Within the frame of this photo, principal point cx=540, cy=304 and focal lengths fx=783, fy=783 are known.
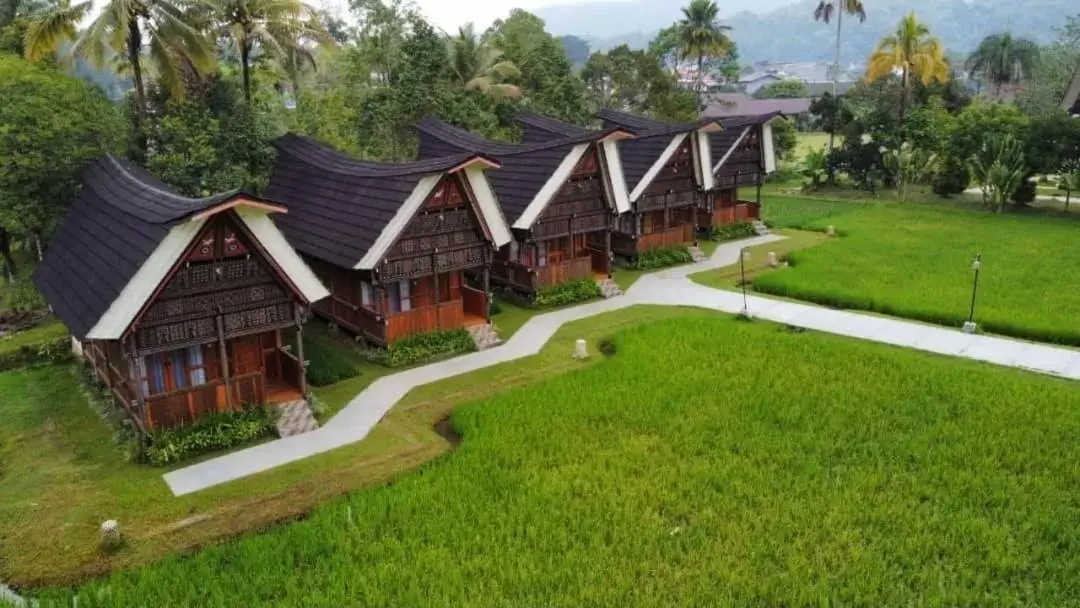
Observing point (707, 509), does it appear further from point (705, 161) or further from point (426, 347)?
point (705, 161)

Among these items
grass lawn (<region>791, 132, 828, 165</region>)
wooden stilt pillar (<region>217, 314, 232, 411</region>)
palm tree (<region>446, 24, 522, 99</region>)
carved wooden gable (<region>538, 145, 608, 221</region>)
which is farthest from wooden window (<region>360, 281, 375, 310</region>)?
grass lawn (<region>791, 132, 828, 165</region>)

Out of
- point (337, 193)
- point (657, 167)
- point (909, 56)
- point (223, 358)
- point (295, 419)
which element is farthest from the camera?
point (909, 56)

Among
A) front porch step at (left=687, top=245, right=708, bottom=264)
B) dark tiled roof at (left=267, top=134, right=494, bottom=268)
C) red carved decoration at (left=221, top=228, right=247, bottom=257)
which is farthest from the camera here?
front porch step at (left=687, top=245, right=708, bottom=264)

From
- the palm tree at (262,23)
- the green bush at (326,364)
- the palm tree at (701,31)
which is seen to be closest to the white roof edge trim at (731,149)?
the palm tree at (262,23)

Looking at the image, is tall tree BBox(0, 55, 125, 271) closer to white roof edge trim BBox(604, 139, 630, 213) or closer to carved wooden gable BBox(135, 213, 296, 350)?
carved wooden gable BBox(135, 213, 296, 350)

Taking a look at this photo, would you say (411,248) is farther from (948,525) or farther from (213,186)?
(948,525)

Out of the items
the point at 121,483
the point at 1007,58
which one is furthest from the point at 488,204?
the point at 1007,58

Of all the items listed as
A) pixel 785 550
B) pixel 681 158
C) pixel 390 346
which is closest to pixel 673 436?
pixel 785 550
